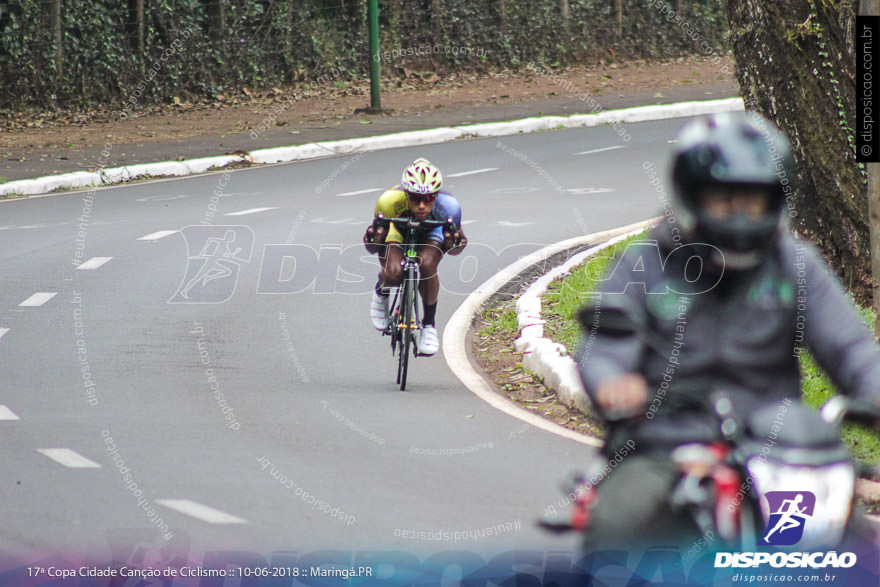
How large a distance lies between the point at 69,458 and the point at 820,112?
239 inches

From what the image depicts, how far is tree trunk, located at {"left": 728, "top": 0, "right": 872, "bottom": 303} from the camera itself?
399 inches

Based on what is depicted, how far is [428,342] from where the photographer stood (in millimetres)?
9617

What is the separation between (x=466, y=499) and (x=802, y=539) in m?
3.29

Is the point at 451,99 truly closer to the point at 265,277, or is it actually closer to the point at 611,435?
the point at 265,277

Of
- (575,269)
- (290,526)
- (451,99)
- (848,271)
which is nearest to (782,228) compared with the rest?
(290,526)

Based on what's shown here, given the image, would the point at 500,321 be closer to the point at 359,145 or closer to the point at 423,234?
the point at 423,234

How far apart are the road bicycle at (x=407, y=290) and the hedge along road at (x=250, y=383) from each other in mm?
292

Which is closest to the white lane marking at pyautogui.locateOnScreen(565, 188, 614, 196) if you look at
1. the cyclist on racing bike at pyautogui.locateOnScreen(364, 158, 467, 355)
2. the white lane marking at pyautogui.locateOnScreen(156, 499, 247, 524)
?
the cyclist on racing bike at pyautogui.locateOnScreen(364, 158, 467, 355)

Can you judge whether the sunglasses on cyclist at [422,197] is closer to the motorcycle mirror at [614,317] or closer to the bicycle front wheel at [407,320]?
the bicycle front wheel at [407,320]

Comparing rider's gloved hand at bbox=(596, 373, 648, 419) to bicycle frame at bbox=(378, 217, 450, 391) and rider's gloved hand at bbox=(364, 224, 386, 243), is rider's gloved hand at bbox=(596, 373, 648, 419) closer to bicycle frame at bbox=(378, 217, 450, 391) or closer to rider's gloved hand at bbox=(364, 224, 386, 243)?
bicycle frame at bbox=(378, 217, 450, 391)

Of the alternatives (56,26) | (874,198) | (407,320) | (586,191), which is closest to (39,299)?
(407,320)

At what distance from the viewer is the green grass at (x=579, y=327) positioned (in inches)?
281

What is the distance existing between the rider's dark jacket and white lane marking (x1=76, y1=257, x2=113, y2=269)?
10323 mm

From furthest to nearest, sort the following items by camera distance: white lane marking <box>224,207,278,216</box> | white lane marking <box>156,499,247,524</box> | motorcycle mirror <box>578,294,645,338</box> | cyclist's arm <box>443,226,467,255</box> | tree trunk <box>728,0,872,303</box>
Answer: white lane marking <box>224,207,278,216</box> < tree trunk <box>728,0,872,303</box> < cyclist's arm <box>443,226,467,255</box> < white lane marking <box>156,499,247,524</box> < motorcycle mirror <box>578,294,645,338</box>
